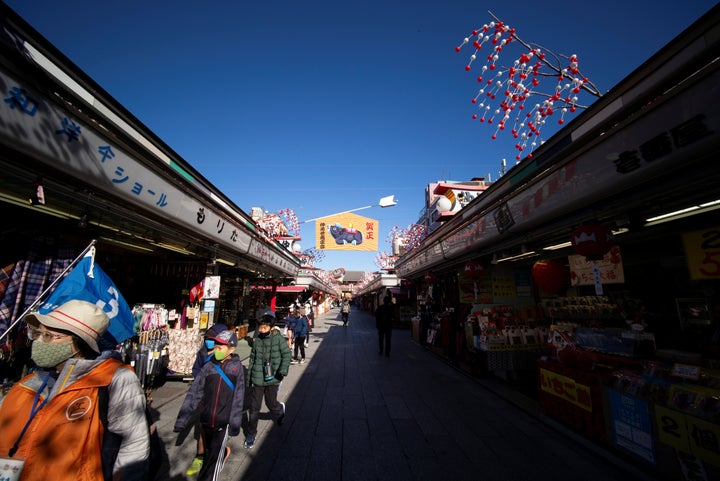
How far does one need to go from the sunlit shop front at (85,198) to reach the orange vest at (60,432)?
1782 millimetres

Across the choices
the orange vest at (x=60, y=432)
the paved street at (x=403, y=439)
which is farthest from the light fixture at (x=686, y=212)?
the orange vest at (x=60, y=432)

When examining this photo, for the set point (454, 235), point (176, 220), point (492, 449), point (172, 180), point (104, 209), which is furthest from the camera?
point (454, 235)

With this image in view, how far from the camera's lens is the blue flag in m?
3.16

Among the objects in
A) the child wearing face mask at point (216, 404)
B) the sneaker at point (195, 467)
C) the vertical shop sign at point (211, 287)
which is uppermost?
the vertical shop sign at point (211, 287)

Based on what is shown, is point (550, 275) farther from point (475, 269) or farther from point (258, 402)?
point (258, 402)

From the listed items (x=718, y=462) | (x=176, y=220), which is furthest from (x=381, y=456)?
(x=176, y=220)

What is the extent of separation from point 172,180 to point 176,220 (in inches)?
27.5

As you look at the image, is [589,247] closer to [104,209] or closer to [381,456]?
[381,456]

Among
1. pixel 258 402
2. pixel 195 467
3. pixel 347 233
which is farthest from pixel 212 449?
pixel 347 233

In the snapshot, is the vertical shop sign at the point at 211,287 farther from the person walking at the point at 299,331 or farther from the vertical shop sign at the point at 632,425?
the vertical shop sign at the point at 632,425

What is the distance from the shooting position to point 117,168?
3.25 meters

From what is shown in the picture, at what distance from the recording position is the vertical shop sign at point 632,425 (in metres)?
3.38

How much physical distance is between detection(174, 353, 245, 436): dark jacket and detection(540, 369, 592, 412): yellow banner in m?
4.99

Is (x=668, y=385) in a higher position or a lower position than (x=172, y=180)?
lower
